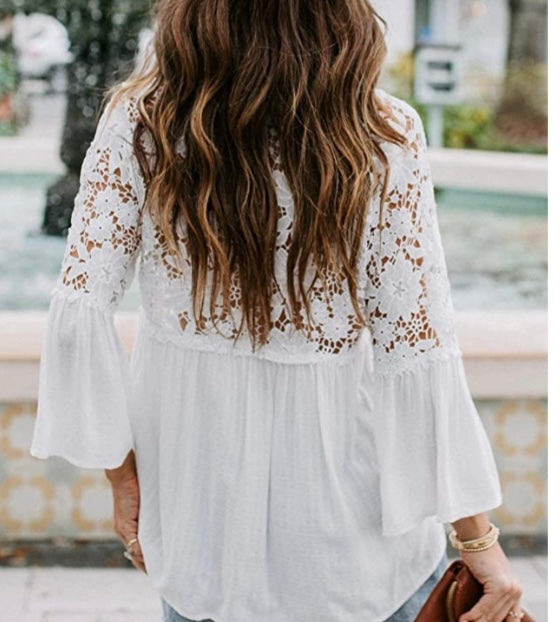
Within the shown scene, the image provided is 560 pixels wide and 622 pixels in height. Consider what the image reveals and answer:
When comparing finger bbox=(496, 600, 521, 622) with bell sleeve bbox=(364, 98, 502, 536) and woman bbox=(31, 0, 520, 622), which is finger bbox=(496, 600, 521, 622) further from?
bell sleeve bbox=(364, 98, 502, 536)

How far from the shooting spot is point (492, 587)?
1.52 meters

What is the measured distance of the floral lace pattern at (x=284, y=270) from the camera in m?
1.45

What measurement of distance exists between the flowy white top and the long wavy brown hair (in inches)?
1.3

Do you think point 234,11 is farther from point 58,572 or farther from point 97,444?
point 58,572

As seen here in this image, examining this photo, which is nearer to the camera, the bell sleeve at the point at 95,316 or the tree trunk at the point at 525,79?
the bell sleeve at the point at 95,316

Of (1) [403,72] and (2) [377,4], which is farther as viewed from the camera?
(1) [403,72]

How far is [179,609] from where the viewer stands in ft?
5.12

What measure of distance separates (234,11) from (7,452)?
2358 millimetres

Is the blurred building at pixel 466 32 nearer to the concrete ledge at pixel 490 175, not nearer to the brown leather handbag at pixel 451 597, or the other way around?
the concrete ledge at pixel 490 175

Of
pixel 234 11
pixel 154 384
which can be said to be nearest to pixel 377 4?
pixel 234 11

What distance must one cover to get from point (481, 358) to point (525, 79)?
41.8 feet

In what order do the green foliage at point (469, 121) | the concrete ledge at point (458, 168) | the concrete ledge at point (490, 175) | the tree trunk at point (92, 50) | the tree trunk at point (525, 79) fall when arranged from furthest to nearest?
the tree trunk at point (525, 79) < the green foliage at point (469, 121) < the concrete ledge at point (490, 175) < the concrete ledge at point (458, 168) < the tree trunk at point (92, 50)

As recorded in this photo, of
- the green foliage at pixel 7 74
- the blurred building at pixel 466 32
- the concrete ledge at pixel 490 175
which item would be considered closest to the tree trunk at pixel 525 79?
the blurred building at pixel 466 32

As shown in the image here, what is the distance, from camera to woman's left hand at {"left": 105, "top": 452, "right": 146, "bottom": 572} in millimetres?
1619
